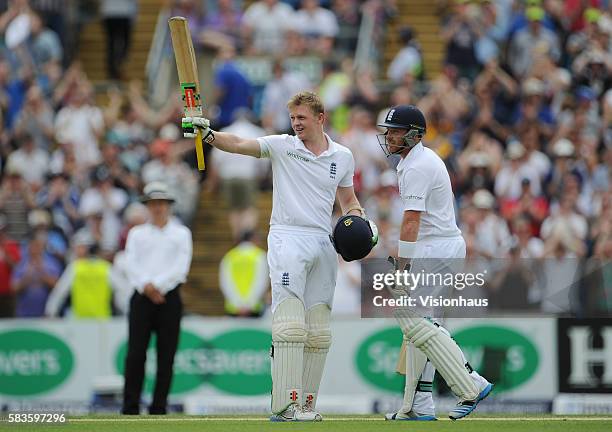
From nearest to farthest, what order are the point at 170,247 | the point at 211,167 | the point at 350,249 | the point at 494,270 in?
the point at 350,249 → the point at 170,247 → the point at 494,270 → the point at 211,167

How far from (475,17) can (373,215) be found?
5192 mm

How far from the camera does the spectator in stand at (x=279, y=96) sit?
2338 cm

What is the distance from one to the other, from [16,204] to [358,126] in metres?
4.98

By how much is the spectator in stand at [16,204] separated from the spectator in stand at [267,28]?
453 centimetres

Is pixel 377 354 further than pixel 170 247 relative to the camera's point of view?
Yes

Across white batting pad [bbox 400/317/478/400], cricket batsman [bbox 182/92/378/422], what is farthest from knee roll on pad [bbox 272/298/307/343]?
white batting pad [bbox 400/317/478/400]

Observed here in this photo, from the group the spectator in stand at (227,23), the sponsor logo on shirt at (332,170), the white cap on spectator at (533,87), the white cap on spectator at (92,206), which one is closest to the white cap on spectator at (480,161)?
the white cap on spectator at (533,87)

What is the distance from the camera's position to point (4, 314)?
20938 millimetres

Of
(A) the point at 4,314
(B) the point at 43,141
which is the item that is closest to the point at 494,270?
(A) the point at 4,314

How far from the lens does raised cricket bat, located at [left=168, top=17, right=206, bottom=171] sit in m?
12.9

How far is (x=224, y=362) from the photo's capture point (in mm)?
19547

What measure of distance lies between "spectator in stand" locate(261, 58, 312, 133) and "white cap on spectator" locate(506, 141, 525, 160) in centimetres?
335

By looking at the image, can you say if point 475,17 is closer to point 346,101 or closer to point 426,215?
point 346,101

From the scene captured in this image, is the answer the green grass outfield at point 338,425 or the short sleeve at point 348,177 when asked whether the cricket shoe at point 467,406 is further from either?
the short sleeve at point 348,177
